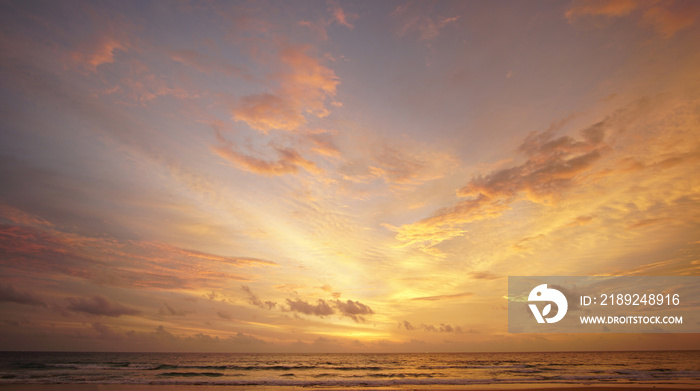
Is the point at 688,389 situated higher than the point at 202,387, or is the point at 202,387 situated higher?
the point at 688,389

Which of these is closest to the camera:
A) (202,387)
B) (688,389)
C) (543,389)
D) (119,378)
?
(688,389)

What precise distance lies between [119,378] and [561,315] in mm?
46478

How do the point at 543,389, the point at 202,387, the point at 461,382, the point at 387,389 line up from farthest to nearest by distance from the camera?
1. the point at 461,382
2. the point at 202,387
3. the point at 387,389
4. the point at 543,389

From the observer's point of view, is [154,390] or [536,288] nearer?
[154,390]

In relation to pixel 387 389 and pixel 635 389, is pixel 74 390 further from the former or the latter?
pixel 635 389

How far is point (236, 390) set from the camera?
90.7 feet

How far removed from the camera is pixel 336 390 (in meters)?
26.3

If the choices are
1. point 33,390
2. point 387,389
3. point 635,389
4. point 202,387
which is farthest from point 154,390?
point 635,389

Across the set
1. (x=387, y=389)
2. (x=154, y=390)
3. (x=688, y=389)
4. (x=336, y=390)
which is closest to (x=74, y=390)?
(x=154, y=390)

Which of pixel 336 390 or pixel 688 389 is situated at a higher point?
pixel 688 389

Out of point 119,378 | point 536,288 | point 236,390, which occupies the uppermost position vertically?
point 536,288

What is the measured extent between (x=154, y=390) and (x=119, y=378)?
14.4 meters

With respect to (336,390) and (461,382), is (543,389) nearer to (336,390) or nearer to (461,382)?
(461,382)

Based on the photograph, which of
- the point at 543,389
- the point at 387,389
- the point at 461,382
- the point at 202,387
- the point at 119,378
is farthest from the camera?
the point at 119,378
